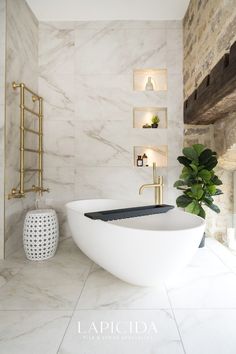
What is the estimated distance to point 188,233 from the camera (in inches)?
53.6

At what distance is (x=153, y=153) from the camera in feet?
9.81

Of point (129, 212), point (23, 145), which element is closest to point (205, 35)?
point (129, 212)

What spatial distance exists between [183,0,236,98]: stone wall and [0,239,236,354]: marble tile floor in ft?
6.02

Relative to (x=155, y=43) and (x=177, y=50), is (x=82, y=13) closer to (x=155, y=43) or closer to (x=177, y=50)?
(x=155, y=43)

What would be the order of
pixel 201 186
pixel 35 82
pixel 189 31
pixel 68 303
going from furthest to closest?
pixel 35 82, pixel 189 31, pixel 201 186, pixel 68 303

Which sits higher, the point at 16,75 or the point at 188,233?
the point at 16,75

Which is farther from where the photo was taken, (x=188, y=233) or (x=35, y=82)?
(x=35, y=82)

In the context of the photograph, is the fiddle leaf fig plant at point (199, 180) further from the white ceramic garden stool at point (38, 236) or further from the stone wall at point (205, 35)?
the white ceramic garden stool at point (38, 236)

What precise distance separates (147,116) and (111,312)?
2348 mm

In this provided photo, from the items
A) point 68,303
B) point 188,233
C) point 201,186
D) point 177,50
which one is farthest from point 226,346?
point 177,50

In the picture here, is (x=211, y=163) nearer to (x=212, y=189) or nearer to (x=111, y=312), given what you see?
(x=212, y=189)

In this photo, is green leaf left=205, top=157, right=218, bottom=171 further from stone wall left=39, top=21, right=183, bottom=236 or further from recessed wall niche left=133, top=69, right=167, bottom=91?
recessed wall niche left=133, top=69, right=167, bottom=91

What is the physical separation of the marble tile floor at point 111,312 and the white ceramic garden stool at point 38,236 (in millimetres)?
176

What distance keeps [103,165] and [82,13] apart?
6.22 ft
